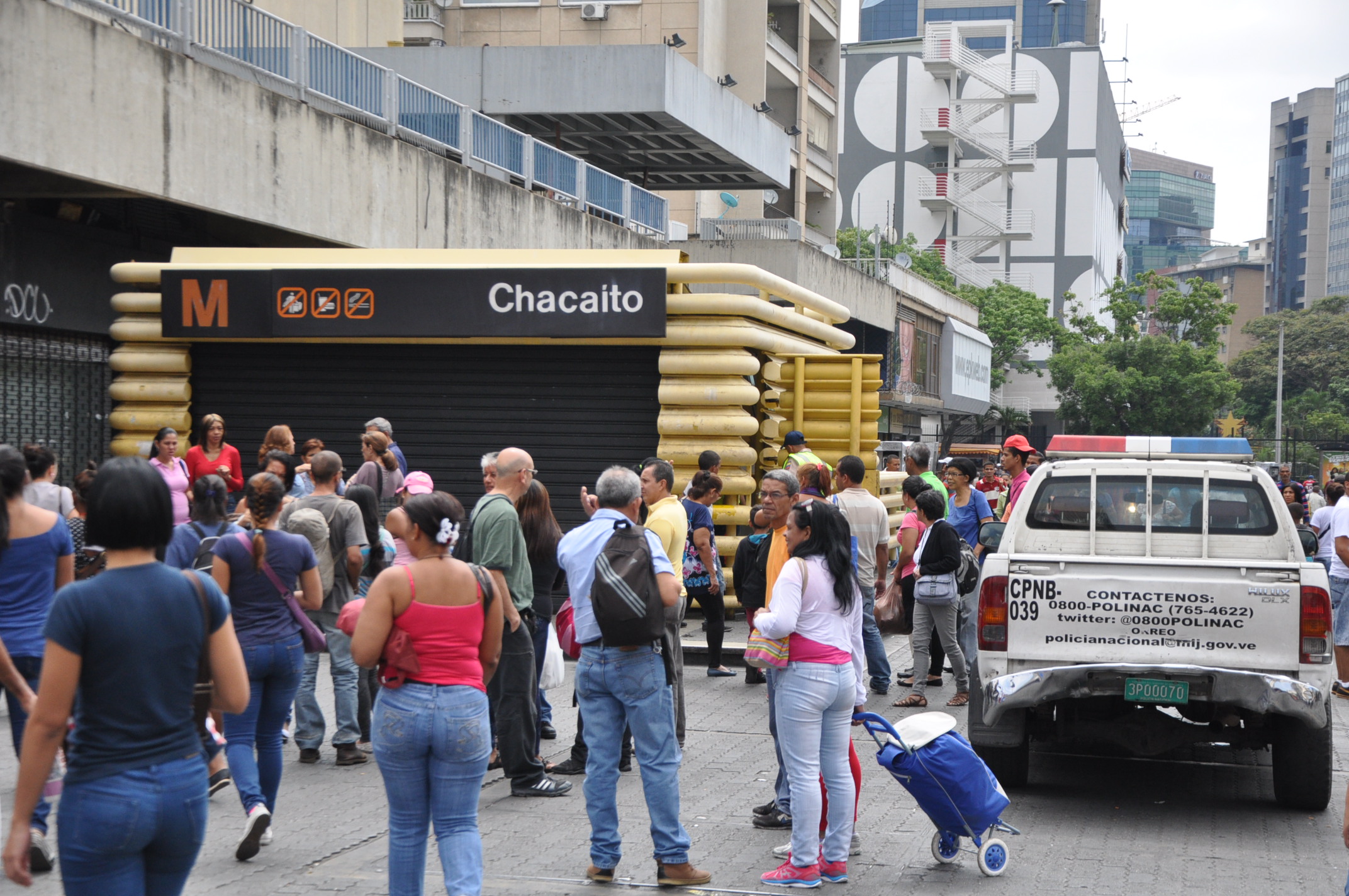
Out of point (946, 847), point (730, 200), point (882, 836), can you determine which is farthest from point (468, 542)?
point (730, 200)

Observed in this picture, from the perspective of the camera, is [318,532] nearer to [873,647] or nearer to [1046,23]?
[873,647]

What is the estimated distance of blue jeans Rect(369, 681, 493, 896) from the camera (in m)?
4.54

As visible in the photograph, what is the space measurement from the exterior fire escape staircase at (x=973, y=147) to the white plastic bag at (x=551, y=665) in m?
73.5

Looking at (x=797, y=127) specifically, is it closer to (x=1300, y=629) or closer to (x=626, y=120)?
(x=626, y=120)

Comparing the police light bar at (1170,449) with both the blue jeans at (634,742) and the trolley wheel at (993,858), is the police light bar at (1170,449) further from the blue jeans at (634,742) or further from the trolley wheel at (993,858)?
the blue jeans at (634,742)

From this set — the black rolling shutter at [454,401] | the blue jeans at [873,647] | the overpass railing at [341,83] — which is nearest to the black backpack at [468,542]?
the blue jeans at [873,647]

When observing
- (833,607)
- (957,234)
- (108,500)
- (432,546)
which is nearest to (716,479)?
(833,607)

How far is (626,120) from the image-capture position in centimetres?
2609

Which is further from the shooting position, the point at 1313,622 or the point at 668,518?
the point at 668,518

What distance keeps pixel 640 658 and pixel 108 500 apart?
2743 millimetres

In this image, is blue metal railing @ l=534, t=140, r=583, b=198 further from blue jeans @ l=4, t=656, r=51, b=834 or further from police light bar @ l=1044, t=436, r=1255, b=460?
blue jeans @ l=4, t=656, r=51, b=834

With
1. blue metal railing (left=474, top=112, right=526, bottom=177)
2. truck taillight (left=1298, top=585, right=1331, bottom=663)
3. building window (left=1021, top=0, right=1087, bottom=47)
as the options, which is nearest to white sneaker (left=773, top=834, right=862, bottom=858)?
truck taillight (left=1298, top=585, right=1331, bottom=663)

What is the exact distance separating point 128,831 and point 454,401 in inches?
412

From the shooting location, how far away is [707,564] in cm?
1047
